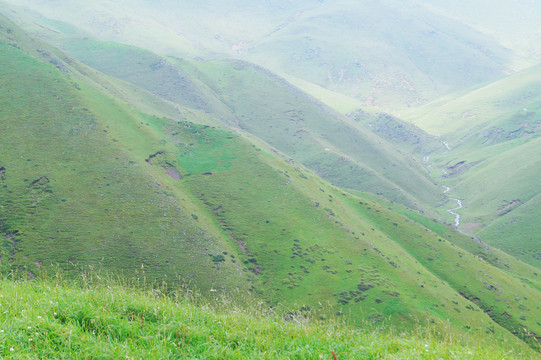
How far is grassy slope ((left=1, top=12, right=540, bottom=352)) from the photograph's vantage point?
210ft

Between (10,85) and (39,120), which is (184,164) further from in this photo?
(10,85)

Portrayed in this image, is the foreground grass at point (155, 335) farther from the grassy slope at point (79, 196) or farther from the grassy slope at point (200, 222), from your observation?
the grassy slope at point (200, 222)

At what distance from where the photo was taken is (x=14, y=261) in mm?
54656

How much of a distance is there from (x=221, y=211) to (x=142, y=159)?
2635cm

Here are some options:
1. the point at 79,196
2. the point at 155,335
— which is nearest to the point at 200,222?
the point at 79,196

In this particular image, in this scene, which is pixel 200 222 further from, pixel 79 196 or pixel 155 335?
pixel 155 335

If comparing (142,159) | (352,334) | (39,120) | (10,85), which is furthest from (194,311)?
(10,85)

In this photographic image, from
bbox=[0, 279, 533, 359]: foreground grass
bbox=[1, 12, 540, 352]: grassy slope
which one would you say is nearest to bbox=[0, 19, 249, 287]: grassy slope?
bbox=[1, 12, 540, 352]: grassy slope

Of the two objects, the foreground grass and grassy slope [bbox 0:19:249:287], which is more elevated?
the foreground grass

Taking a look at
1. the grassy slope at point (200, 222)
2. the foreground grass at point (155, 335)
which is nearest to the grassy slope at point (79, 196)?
the grassy slope at point (200, 222)

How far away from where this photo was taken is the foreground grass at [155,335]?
7.96 metres

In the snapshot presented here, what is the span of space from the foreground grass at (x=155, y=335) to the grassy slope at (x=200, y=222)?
50.9 m

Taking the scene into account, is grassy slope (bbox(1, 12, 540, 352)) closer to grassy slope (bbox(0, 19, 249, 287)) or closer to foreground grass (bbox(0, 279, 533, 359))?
grassy slope (bbox(0, 19, 249, 287))

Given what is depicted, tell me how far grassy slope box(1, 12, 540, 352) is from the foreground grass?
167 ft
